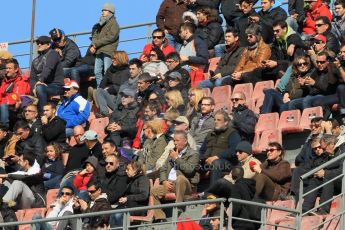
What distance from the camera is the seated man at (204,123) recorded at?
24734 millimetres

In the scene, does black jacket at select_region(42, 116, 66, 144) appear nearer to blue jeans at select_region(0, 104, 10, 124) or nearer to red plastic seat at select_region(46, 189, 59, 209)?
blue jeans at select_region(0, 104, 10, 124)

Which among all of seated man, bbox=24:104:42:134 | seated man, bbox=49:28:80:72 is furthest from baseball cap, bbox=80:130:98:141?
seated man, bbox=49:28:80:72

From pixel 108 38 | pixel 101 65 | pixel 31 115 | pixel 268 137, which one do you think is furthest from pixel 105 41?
pixel 268 137

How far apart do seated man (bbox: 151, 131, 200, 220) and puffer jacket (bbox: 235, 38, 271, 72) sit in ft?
7.58

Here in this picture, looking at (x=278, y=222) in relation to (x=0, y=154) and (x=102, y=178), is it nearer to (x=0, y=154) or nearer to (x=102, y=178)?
(x=102, y=178)

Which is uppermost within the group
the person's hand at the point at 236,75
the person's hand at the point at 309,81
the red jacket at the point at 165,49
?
the red jacket at the point at 165,49

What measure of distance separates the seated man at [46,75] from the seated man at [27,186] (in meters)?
2.63

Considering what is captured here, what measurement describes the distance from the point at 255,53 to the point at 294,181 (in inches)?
170

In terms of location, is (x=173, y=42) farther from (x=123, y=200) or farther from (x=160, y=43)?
(x=123, y=200)

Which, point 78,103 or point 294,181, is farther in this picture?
point 78,103

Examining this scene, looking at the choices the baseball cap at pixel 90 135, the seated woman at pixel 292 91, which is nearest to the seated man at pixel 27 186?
the baseball cap at pixel 90 135

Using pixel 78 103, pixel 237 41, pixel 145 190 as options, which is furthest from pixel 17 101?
pixel 145 190

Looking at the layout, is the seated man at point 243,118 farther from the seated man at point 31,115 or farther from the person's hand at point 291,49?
the seated man at point 31,115

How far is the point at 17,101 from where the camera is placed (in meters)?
29.2
